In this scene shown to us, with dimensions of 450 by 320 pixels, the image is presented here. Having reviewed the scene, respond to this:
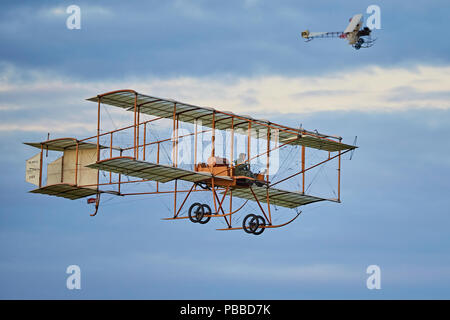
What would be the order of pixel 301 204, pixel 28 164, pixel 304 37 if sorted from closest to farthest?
pixel 301 204, pixel 28 164, pixel 304 37

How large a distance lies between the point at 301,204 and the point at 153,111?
905cm

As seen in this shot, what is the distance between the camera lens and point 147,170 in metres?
41.4

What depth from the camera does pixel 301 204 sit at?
46094 mm

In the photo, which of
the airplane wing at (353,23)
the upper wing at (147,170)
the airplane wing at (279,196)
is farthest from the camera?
the airplane wing at (353,23)

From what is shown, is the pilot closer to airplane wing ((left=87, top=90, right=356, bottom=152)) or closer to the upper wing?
the upper wing

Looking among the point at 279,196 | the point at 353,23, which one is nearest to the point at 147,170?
the point at 279,196

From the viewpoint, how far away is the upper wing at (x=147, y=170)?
131ft

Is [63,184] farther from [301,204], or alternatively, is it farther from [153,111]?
[301,204]

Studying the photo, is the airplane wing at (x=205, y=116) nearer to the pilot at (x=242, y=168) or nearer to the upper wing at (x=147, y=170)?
the pilot at (x=242, y=168)

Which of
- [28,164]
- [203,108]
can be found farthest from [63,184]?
[203,108]

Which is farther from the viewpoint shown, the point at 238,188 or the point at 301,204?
the point at 301,204

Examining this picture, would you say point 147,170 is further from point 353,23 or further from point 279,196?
point 353,23

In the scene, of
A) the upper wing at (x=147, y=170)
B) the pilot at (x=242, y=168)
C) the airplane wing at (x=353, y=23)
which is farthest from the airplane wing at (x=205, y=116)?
the airplane wing at (x=353, y=23)

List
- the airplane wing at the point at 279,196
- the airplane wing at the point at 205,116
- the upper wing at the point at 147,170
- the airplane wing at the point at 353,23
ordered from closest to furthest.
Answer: the upper wing at the point at 147,170, the airplane wing at the point at 205,116, the airplane wing at the point at 279,196, the airplane wing at the point at 353,23
